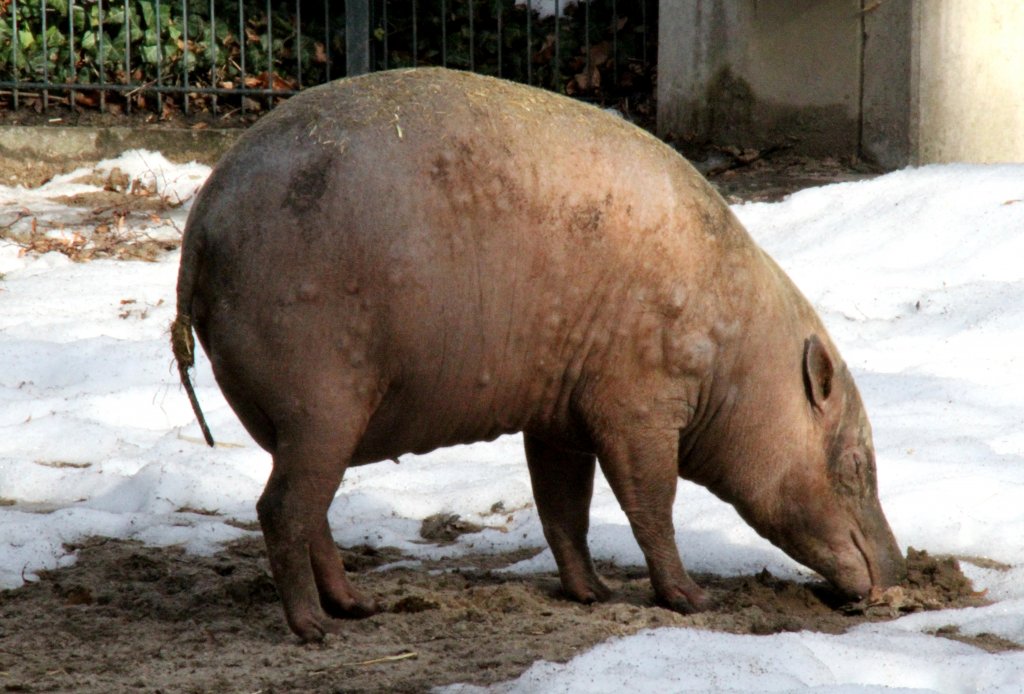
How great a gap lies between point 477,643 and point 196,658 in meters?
0.73

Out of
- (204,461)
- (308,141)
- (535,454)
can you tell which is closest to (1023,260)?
(535,454)

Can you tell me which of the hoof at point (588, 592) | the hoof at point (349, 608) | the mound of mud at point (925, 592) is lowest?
the hoof at point (588, 592)

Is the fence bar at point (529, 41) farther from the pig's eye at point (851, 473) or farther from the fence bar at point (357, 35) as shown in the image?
the pig's eye at point (851, 473)

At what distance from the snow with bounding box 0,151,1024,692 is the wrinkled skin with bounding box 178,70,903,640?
59 centimetres

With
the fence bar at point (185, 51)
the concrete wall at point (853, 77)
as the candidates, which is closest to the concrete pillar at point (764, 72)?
the concrete wall at point (853, 77)

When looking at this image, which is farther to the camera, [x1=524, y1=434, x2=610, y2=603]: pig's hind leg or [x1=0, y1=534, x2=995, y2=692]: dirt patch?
[x1=524, y1=434, x2=610, y2=603]: pig's hind leg

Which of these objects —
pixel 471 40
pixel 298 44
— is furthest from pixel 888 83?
pixel 298 44

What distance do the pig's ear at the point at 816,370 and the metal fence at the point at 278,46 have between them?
253 inches

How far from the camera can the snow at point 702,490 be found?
347 centimetres

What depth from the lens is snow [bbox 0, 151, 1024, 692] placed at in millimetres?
3475

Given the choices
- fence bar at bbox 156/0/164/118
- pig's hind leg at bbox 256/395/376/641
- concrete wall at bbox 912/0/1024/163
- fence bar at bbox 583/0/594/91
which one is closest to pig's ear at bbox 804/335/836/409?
pig's hind leg at bbox 256/395/376/641

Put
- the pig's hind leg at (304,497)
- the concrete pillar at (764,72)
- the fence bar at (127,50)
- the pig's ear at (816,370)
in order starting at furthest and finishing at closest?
the fence bar at (127,50) → the concrete pillar at (764,72) → the pig's ear at (816,370) → the pig's hind leg at (304,497)

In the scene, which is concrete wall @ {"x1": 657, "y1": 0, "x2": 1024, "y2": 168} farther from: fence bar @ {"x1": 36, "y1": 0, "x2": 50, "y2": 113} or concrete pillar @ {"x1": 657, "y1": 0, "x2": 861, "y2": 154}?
fence bar @ {"x1": 36, "y1": 0, "x2": 50, "y2": 113}

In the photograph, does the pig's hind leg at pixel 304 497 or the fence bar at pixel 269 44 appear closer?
the pig's hind leg at pixel 304 497
